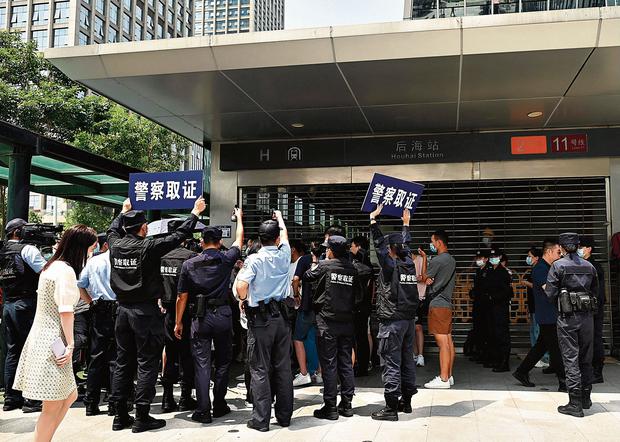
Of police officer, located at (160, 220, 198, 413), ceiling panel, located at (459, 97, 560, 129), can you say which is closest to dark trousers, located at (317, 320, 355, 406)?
police officer, located at (160, 220, 198, 413)

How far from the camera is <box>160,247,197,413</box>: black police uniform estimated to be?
545 cm

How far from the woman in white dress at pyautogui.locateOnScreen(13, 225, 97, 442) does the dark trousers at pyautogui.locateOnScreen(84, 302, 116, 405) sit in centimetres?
169

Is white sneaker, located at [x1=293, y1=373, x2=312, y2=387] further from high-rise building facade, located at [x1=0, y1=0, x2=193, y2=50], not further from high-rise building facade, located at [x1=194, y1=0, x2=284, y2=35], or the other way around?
high-rise building facade, located at [x1=194, y1=0, x2=284, y2=35]

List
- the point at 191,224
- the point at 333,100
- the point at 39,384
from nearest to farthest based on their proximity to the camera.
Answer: the point at 39,384, the point at 191,224, the point at 333,100

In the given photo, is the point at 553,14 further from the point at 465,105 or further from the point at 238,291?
the point at 238,291

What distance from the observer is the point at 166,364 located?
5.54 m

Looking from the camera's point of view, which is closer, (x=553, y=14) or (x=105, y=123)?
(x=553, y=14)

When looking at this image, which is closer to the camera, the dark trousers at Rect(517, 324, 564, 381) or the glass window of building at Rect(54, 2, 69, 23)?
the dark trousers at Rect(517, 324, 564, 381)

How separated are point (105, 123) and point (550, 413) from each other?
2144cm

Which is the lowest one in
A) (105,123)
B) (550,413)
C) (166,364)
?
(550,413)

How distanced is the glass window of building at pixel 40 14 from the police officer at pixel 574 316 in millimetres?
52965

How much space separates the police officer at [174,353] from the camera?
5.45m

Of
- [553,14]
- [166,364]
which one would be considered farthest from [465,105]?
[166,364]

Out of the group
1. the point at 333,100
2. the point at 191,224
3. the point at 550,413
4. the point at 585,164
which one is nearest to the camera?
the point at 191,224
